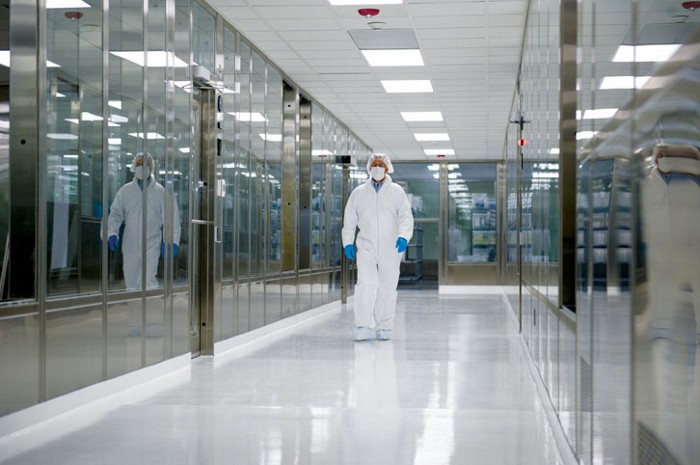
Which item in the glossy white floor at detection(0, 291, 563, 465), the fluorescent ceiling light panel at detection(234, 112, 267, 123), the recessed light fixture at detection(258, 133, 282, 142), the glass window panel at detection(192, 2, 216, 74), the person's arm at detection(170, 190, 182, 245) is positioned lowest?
the glossy white floor at detection(0, 291, 563, 465)

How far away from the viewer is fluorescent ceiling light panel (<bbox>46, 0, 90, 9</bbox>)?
189 inches

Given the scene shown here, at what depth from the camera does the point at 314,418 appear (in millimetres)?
4789

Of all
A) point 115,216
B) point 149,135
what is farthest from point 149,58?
point 115,216

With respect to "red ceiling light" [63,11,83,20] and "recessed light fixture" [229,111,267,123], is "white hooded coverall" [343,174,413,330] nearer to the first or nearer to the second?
"recessed light fixture" [229,111,267,123]

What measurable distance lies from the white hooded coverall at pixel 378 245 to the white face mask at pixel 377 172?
0.09 m

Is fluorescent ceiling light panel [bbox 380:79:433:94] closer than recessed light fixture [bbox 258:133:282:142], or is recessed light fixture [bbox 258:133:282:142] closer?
recessed light fixture [bbox 258:133:282:142]

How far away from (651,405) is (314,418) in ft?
10.4

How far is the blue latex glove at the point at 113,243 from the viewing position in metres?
5.63

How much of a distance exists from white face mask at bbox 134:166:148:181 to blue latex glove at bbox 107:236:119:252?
0.56 meters

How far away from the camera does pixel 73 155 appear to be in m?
5.11

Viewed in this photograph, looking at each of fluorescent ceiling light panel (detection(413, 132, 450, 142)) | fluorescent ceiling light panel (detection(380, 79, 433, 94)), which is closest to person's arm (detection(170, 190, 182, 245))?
fluorescent ceiling light panel (detection(380, 79, 433, 94))

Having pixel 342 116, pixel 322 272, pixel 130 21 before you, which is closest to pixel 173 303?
pixel 130 21

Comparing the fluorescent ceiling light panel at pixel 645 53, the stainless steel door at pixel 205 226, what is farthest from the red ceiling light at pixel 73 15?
the fluorescent ceiling light panel at pixel 645 53

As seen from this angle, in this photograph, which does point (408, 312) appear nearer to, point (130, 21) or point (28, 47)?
point (130, 21)
